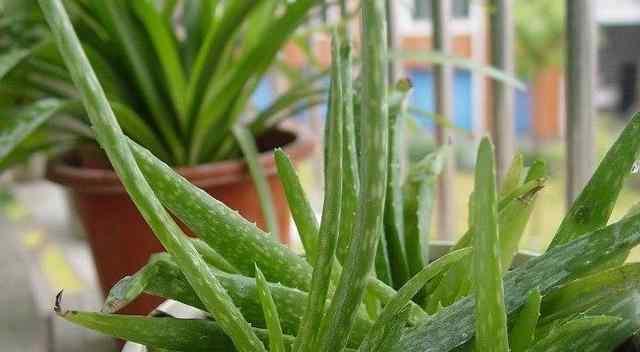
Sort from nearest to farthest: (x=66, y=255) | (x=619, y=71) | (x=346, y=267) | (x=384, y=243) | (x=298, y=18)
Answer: (x=346, y=267), (x=384, y=243), (x=298, y=18), (x=66, y=255), (x=619, y=71)

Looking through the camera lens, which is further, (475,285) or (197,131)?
(197,131)

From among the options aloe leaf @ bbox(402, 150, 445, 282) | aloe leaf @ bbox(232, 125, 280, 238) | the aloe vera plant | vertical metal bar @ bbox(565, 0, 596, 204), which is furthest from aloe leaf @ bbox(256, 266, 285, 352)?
vertical metal bar @ bbox(565, 0, 596, 204)

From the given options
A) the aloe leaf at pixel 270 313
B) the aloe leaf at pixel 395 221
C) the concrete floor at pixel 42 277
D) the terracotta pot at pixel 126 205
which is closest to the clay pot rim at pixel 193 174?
the terracotta pot at pixel 126 205

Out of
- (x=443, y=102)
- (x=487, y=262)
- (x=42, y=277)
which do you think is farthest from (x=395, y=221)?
(x=42, y=277)

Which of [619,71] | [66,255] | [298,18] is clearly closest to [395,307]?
[298,18]

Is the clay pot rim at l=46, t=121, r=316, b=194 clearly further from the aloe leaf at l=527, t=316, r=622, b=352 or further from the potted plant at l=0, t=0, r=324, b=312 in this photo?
the aloe leaf at l=527, t=316, r=622, b=352

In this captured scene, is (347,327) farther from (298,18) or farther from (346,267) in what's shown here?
(298,18)
